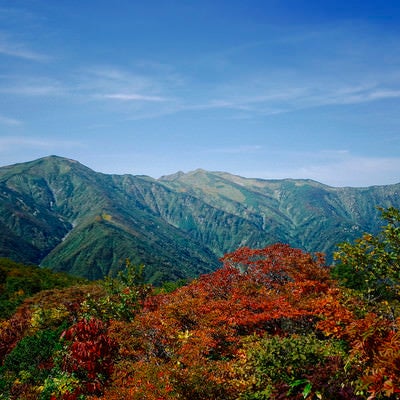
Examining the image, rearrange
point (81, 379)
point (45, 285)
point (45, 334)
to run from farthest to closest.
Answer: point (45, 285) < point (45, 334) < point (81, 379)

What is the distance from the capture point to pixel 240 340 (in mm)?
20797

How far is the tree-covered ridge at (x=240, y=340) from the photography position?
513 inches

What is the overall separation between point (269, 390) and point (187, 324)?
13.0 meters

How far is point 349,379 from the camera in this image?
1281 cm

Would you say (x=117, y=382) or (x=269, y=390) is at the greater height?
(x=269, y=390)

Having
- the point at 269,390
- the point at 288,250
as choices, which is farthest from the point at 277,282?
the point at 269,390

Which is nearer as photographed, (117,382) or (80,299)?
(117,382)

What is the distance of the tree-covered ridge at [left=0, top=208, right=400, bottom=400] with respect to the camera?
1302cm

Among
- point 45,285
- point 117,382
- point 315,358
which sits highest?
point 315,358

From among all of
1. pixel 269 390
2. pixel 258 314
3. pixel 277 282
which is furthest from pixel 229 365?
pixel 277 282

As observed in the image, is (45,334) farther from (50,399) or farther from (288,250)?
(288,250)

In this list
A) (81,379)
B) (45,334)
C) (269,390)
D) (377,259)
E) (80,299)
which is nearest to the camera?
(269,390)

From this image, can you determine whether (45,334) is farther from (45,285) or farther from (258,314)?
(45,285)

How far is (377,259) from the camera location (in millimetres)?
20062
